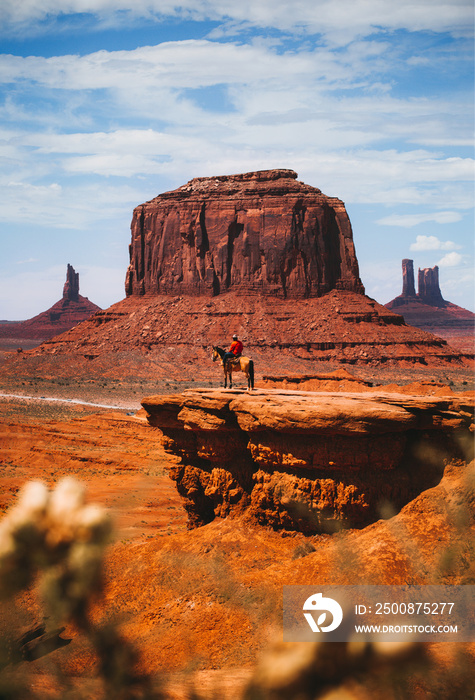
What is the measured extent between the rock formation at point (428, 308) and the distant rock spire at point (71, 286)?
100548 mm

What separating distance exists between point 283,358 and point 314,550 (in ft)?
220

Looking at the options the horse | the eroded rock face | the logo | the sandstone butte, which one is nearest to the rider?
the horse

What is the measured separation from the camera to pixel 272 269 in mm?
89875

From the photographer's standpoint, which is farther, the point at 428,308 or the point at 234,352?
the point at 428,308

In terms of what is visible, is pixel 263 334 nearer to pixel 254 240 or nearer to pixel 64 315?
pixel 254 240

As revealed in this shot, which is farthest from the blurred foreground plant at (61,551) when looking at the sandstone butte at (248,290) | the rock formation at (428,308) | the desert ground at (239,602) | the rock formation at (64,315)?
the rock formation at (64,315)

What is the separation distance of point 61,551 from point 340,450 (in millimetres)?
5939

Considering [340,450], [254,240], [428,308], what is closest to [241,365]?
[340,450]

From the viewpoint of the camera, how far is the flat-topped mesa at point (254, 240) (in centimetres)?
8969

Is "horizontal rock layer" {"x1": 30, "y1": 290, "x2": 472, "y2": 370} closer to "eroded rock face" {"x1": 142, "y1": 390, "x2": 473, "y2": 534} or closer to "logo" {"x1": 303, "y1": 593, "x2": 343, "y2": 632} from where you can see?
"eroded rock face" {"x1": 142, "y1": 390, "x2": 473, "y2": 534}

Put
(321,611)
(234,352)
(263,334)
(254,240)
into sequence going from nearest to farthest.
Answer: (321,611)
(234,352)
(263,334)
(254,240)

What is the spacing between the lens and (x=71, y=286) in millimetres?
190500

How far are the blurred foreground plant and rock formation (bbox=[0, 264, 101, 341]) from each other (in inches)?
7228

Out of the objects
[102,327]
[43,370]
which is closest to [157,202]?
[102,327]
